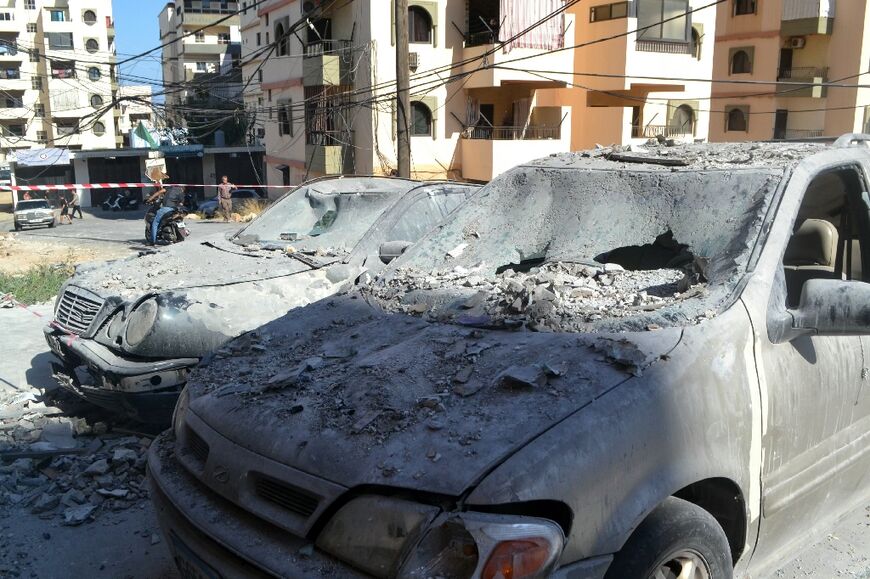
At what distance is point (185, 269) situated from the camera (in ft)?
20.0

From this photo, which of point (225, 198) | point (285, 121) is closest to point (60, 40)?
point (285, 121)

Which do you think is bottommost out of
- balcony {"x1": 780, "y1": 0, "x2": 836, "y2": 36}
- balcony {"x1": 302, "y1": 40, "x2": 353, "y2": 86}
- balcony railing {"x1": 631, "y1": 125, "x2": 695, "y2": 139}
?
balcony railing {"x1": 631, "y1": 125, "x2": 695, "y2": 139}

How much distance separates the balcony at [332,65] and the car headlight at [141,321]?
65.4 ft

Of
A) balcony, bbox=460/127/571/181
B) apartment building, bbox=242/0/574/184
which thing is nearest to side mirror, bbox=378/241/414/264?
apartment building, bbox=242/0/574/184

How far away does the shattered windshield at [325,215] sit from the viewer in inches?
263

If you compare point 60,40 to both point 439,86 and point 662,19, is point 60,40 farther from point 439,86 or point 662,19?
point 662,19

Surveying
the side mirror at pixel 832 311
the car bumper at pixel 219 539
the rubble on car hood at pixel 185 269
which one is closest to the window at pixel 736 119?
the rubble on car hood at pixel 185 269

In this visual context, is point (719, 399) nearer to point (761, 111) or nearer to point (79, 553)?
point (79, 553)

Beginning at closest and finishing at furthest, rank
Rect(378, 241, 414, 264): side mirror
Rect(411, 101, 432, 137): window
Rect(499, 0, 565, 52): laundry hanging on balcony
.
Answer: Rect(378, 241, 414, 264): side mirror < Rect(499, 0, 565, 52): laundry hanging on balcony < Rect(411, 101, 432, 137): window

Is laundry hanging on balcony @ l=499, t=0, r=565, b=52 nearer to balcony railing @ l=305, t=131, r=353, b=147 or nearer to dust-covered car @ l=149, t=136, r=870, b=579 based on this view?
balcony railing @ l=305, t=131, r=353, b=147

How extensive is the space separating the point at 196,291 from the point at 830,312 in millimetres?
4122

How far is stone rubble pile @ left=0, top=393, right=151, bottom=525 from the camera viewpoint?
4359 millimetres

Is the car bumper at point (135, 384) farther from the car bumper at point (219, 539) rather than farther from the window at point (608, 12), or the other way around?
the window at point (608, 12)

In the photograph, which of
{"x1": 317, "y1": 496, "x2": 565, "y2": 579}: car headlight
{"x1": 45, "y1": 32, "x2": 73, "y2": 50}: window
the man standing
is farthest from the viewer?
{"x1": 45, "y1": 32, "x2": 73, "y2": 50}: window
